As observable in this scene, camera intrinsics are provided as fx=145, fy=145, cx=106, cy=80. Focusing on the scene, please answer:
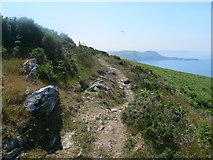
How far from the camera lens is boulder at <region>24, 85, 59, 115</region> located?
6.82m

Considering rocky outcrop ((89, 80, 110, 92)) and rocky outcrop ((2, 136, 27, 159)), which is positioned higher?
rocky outcrop ((89, 80, 110, 92))

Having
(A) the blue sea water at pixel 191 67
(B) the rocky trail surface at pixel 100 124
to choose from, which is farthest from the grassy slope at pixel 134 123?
(A) the blue sea water at pixel 191 67

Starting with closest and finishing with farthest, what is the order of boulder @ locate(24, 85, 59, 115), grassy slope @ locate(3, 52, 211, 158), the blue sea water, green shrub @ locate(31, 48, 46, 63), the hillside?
1. the hillside
2. grassy slope @ locate(3, 52, 211, 158)
3. boulder @ locate(24, 85, 59, 115)
4. green shrub @ locate(31, 48, 46, 63)
5. the blue sea water

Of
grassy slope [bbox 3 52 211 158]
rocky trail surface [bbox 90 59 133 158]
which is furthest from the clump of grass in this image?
rocky trail surface [bbox 90 59 133 158]

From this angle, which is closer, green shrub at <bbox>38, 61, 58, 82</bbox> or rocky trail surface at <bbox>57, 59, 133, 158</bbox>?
rocky trail surface at <bbox>57, 59, 133, 158</bbox>

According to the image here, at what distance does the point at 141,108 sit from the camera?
28.7 feet

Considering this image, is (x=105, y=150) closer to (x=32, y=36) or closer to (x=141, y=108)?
(x=141, y=108)

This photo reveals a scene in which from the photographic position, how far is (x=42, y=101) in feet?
23.4

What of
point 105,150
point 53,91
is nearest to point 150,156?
point 105,150

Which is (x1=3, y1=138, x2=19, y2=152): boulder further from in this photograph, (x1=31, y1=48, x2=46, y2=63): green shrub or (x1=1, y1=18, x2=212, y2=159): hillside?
(x1=31, y1=48, x2=46, y2=63): green shrub

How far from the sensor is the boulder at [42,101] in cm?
682

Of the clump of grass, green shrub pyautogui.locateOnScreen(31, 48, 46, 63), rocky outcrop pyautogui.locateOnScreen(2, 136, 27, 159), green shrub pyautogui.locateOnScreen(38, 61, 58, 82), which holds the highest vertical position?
green shrub pyautogui.locateOnScreen(31, 48, 46, 63)

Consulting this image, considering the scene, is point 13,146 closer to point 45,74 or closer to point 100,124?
point 100,124

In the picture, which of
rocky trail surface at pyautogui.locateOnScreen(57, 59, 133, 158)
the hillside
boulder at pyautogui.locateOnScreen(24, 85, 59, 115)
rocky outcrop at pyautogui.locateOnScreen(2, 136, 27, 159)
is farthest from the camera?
boulder at pyautogui.locateOnScreen(24, 85, 59, 115)
